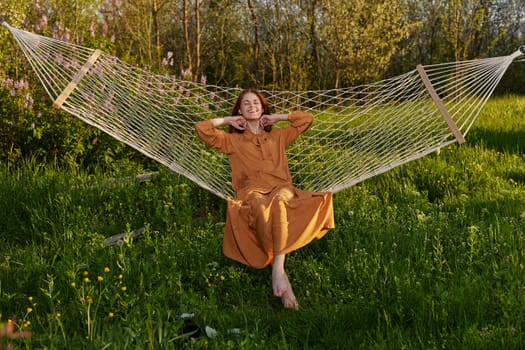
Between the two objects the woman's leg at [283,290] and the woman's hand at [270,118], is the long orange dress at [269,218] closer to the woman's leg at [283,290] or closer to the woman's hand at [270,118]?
the woman's leg at [283,290]

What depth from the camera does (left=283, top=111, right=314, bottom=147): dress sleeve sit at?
2.83 metres

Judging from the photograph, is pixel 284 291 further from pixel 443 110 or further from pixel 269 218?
pixel 443 110

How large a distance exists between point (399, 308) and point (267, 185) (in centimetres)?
97

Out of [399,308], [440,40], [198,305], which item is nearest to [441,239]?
[399,308]

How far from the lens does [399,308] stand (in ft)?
6.42

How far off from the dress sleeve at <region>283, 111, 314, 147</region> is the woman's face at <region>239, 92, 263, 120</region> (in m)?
0.16

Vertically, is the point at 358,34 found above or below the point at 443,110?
above

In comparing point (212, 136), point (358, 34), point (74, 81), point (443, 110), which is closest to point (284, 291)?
point (212, 136)

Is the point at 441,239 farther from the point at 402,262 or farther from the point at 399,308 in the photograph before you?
the point at 399,308

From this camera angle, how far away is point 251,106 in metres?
2.82

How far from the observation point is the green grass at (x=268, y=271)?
181 cm

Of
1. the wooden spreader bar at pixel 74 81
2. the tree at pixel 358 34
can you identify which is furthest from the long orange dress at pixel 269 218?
the tree at pixel 358 34

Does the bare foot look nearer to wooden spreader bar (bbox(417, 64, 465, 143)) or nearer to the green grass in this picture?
the green grass

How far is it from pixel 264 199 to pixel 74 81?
3.45 ft
